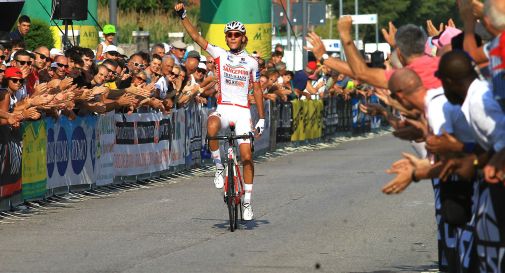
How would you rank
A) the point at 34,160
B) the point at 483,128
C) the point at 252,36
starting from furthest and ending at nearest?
the point at 252,36
the point at 34,160
the point at 483,128

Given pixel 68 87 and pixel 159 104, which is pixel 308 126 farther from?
pixel 68 87

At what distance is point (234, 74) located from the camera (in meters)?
16.5

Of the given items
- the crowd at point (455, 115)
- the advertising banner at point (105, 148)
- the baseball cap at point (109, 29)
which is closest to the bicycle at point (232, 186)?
the crowd at point (455, 115)

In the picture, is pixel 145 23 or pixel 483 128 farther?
pixel 145 23

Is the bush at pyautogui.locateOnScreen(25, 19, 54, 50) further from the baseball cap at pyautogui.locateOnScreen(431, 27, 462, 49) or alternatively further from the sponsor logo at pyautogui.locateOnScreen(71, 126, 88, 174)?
the baseball cap at pyautogui.locateOnScreen(431, 27, 462, 49)

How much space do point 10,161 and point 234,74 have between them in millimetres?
2778

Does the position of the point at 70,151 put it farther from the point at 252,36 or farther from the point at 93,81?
the point at 252,36

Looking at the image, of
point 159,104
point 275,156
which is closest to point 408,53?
point 159,104

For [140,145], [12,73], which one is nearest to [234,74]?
[12,73]

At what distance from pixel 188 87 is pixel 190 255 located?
469 inches

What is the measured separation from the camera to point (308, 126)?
117 ft

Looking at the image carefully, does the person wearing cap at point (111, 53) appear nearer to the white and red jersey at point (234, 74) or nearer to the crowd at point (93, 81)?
the crowd at point (93, 81)

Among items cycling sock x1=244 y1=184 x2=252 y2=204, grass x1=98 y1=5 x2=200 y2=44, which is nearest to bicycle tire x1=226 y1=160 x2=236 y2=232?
cycling sock x1=244 y1=184 x2=252 y2=204

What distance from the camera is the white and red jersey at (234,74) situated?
1642 centimetres
